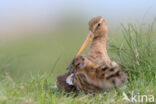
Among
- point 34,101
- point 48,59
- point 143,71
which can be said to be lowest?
point 48,59

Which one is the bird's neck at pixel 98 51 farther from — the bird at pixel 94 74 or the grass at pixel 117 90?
the grass at pixel 117 90

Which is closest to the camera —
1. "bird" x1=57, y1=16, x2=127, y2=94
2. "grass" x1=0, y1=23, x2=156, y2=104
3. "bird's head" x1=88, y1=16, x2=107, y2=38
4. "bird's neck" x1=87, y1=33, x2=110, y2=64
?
"grass" x1=0, y1=23, x2=156, y2=104

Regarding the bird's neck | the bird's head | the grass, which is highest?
the bird's head

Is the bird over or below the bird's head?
below

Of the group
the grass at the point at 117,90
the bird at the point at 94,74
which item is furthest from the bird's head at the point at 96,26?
the grass at the point at 117,90

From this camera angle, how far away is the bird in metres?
6.15

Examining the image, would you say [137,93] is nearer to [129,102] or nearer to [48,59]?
[129,102]

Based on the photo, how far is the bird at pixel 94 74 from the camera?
242 inches

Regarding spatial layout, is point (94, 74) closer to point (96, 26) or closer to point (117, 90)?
point (117, 90)

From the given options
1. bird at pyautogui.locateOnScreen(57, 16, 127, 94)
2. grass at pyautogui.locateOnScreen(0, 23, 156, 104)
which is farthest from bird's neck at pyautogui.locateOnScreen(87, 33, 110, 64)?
grass at pyautogui.locateOnScreen(0, 23, 156, 104)

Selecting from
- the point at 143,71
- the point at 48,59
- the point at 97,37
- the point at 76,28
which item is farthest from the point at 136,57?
the point at 76,28

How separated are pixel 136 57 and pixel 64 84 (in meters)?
1.33

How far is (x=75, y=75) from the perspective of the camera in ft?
21.0

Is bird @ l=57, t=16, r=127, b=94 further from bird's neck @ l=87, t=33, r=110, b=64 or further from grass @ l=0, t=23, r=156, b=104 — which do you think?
grass @ l=0, t=23, r=156, b=104
